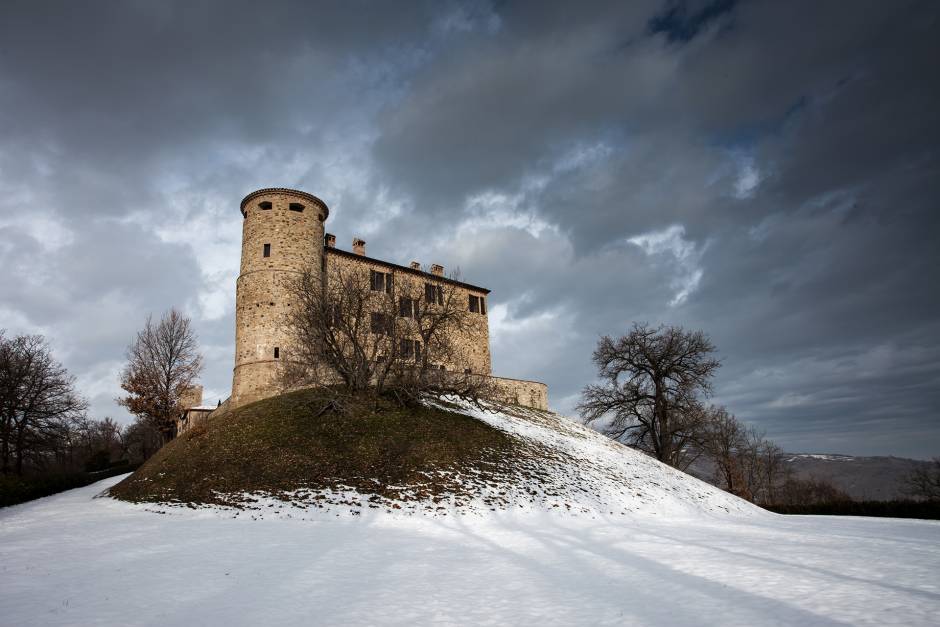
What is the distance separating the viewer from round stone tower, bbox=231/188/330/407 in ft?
97.7

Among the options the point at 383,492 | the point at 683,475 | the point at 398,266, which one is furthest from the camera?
the point at 398,266

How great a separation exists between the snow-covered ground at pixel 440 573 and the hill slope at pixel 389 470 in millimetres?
1297

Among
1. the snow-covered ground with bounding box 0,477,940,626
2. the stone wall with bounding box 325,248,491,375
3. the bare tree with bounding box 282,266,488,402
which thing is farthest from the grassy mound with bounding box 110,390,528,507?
the stone wall with bounding box 325,248,491,375

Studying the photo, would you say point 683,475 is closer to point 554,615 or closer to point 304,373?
point 304,373

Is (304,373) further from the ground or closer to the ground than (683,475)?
further from the ground

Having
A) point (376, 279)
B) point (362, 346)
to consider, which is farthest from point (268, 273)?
point (362, 346)

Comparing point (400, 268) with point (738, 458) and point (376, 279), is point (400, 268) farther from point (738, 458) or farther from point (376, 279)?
point (738, 458)

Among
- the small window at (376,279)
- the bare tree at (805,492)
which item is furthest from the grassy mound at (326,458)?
the bare tree at (805,492)

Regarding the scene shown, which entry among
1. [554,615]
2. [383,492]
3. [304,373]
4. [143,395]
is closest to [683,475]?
[383,492]

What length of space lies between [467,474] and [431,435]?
3.53m

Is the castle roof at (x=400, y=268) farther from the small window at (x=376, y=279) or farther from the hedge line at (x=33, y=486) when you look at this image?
the hedge line at (x=33, y=486)

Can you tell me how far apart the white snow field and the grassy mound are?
107 centimetres

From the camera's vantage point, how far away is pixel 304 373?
2186cm

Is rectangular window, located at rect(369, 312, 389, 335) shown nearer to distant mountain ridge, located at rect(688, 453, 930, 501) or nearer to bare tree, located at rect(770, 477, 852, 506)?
bare tree, located at rect(770, 477, 852, 506)
